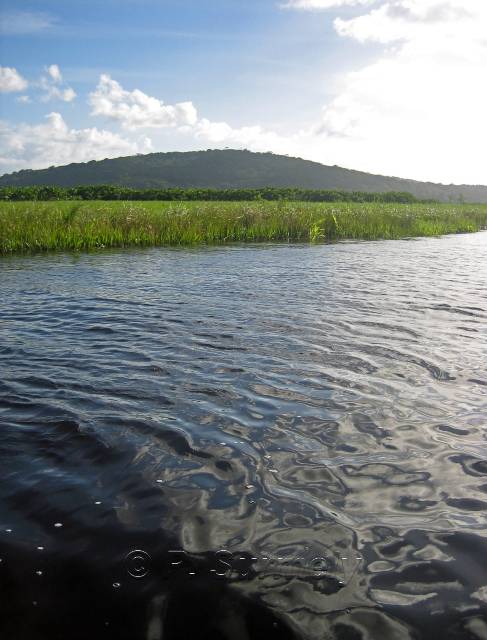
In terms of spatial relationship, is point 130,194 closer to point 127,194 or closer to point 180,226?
point 127,194

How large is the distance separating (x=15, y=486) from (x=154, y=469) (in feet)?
3.23

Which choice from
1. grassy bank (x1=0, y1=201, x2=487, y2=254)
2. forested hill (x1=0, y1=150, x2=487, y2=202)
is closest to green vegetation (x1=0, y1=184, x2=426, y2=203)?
grassy bank (x1=0, y1=201, x2=487, y2=254)

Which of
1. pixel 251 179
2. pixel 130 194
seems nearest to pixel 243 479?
pixel 130 194

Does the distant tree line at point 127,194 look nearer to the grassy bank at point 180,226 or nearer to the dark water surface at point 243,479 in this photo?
the grassy bank at point 180,226

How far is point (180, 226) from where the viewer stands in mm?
23594

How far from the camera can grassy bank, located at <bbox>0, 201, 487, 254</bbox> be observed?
2022 centimetres

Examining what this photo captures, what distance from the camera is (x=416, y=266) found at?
1650 centimetres

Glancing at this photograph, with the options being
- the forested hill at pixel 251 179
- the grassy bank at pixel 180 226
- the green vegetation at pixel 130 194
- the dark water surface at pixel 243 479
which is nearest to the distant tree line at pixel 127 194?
the green vegetation at pixel 130 194

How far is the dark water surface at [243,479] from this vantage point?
262 centimetres

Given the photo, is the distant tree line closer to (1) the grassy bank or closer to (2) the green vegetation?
(2) the green vegetation

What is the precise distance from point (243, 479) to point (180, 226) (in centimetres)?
2076

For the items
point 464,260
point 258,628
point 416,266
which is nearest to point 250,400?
point 258,628

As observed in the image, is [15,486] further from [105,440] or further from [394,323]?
[394,323]

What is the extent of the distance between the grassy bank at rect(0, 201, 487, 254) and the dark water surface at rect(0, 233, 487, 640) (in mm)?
12830
